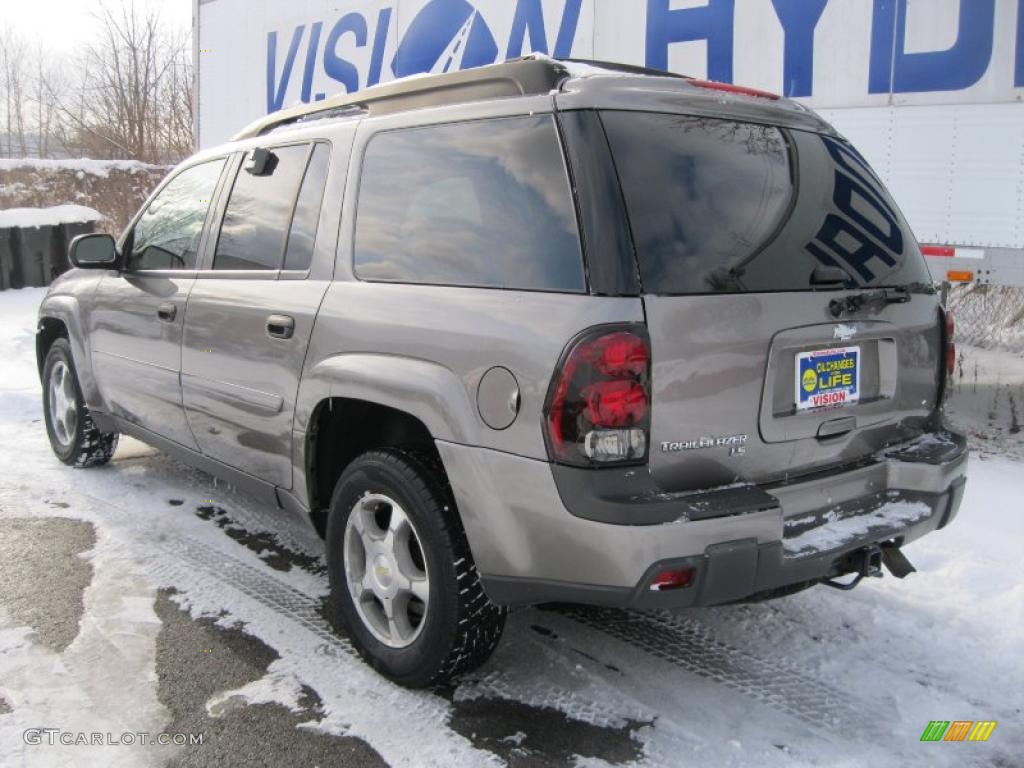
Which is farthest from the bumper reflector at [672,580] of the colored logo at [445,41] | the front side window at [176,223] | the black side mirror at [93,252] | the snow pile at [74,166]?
the snow pile at [74,166]

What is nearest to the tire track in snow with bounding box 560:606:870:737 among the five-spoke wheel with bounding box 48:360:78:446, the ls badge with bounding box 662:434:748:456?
the ls badge with bounding box 662:434:748:456

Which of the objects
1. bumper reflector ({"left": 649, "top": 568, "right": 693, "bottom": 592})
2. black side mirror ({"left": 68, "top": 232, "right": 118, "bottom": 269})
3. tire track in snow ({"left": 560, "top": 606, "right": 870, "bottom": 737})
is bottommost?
tire track in snow ({"left": 560, "top": 606, "right": 870, "bottom": 737})

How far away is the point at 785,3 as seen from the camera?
605cm

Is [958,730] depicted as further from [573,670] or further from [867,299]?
[867,299]

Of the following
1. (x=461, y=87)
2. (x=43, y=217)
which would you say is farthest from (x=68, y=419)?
(x=43, y=217)

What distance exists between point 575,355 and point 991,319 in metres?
8.49

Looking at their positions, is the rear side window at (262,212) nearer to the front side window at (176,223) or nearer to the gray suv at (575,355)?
the gray suv at (575,355)

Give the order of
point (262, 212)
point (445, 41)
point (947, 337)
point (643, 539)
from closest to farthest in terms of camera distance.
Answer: point (643, 539)
point (947, 337)
point (262, 212)
point (445, 41)

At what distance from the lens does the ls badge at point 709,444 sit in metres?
2.40

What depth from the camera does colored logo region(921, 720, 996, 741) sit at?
2.71 m

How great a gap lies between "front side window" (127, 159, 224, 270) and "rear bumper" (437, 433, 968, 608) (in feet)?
7.14

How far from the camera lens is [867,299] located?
112 inches

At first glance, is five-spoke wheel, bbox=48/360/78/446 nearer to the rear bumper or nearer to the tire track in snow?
the tire track in snow

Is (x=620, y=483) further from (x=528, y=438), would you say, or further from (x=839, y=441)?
(x=839, y=441)
